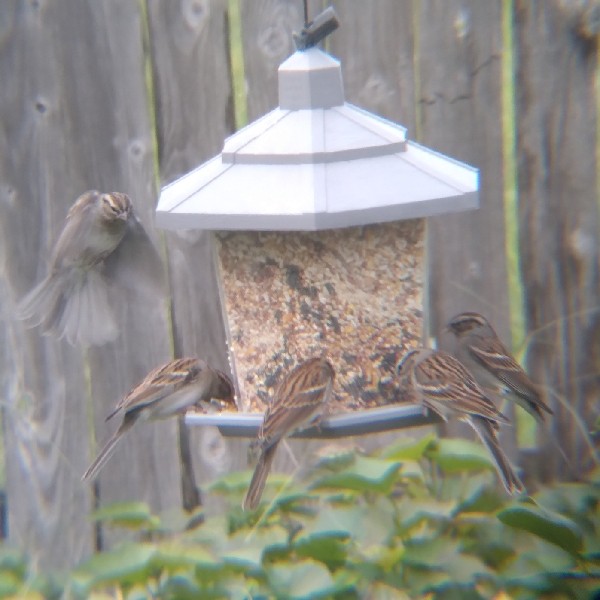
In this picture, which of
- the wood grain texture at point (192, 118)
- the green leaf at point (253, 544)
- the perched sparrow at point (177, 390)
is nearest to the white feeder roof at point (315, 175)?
the perched sparrow at point (177, 390)

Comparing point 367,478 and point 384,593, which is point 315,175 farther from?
point 384,593

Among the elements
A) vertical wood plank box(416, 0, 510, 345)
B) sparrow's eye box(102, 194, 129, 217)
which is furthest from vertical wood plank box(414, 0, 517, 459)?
sparrow's eye box(102, 194, 129, 217)

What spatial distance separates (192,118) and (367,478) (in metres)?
1.16

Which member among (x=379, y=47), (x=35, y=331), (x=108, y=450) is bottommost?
(x=108, y=450)

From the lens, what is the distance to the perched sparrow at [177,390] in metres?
2.50

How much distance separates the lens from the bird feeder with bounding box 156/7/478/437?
2.04 m

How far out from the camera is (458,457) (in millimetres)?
2645

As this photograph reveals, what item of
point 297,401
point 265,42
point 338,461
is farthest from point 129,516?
point 265,42

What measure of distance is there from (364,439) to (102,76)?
46.2 inches

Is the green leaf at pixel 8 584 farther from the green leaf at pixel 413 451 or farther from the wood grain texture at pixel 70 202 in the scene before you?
the green leaf at pixel 413 451

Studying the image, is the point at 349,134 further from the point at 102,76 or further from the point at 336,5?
the point at 102,76

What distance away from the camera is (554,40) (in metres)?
3.02

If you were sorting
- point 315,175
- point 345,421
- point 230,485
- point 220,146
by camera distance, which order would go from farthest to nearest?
1. point 220,146
2. point 230,485
3. point 345,421
4. point 315,175

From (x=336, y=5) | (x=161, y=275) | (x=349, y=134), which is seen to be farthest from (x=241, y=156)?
(x=336, y=5)
